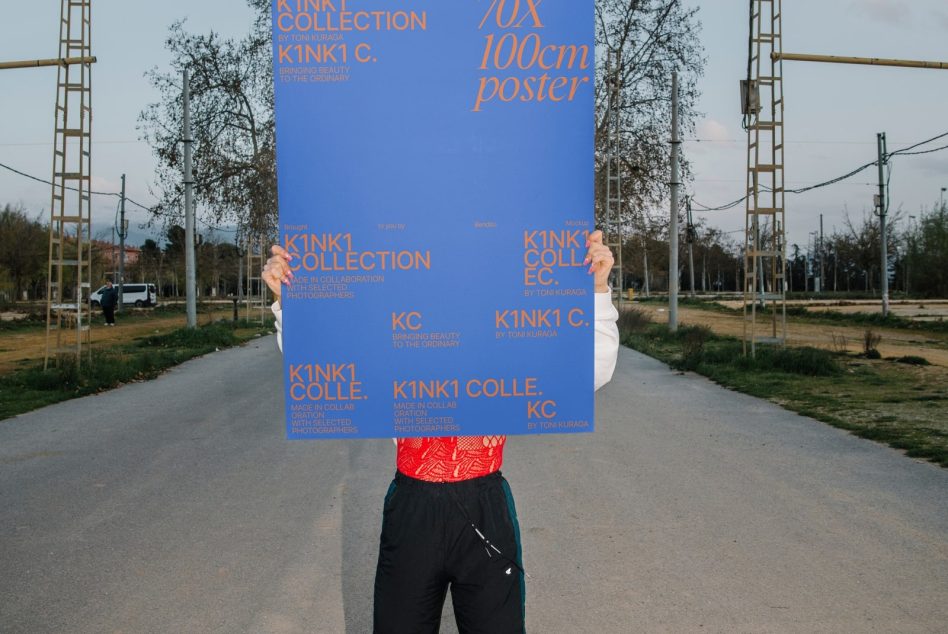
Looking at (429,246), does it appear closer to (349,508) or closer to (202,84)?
(349,508)

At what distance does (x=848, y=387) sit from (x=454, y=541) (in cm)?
1311

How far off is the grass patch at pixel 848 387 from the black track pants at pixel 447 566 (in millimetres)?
6615

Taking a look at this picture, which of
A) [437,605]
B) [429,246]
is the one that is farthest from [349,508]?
[429,246]

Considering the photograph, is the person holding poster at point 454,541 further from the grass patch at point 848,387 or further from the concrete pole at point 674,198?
the concrete pole at point 674,198

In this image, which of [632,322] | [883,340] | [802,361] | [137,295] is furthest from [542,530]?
[137,295]

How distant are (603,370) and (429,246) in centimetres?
64

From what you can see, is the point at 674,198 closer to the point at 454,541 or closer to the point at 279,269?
the point at 454,541

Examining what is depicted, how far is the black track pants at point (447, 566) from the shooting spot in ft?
8.01

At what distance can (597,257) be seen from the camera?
2379 millimetres

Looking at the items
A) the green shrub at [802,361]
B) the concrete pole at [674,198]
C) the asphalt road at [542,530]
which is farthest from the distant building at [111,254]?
the asphalt road at [542,530]

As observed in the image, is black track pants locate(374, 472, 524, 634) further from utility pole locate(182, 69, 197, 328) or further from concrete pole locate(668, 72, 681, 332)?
utility pole locate(182, 69, 197, 328)

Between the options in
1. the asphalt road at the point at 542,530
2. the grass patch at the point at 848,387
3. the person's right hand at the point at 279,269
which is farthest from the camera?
the grass patch at the point at 848,387

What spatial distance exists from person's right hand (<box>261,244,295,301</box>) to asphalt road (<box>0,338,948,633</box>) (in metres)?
2.37

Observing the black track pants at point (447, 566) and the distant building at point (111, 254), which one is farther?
the distant building at point (111, 254)
